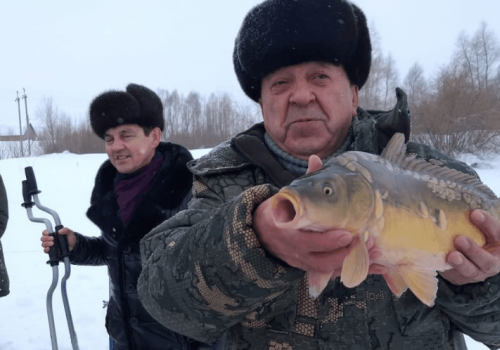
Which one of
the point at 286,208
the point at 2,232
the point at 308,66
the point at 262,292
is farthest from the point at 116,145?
the point at 286,208

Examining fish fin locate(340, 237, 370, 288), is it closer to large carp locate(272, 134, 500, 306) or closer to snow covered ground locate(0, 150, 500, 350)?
large carp locate(272, 134, 500, 306)

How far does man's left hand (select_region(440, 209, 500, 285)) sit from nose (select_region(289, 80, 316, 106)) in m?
0.74

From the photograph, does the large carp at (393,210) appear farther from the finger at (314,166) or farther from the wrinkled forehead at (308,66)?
the wrinkled forehead at (308,66)

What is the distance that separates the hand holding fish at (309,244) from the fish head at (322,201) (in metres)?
0.03

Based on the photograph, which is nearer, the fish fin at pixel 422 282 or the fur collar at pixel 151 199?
the fish fin at pixel 422 282

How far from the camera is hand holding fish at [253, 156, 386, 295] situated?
3.79ft

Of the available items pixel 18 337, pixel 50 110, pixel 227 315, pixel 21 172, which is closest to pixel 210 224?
pixel 227 315

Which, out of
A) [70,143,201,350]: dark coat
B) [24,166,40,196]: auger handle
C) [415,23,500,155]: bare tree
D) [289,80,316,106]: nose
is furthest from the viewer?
[415,23,500,155]: bare tree

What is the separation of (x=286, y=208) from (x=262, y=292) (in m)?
0.34

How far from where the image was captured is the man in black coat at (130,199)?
3039 mm

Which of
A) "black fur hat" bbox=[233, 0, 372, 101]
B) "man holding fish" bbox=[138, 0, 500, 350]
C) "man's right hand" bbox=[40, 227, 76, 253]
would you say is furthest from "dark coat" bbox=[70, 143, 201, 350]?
"black fur hat" bbox=[233, 0, 372, 101]

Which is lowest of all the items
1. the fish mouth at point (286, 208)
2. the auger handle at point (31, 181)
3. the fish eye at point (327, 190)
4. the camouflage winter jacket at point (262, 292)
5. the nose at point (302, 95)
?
the auger handle at point (31, 181)

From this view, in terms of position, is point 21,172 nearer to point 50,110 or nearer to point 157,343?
point 157,343

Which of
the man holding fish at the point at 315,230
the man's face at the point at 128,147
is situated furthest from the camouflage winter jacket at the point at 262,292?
the man's face at the point at 128,147
